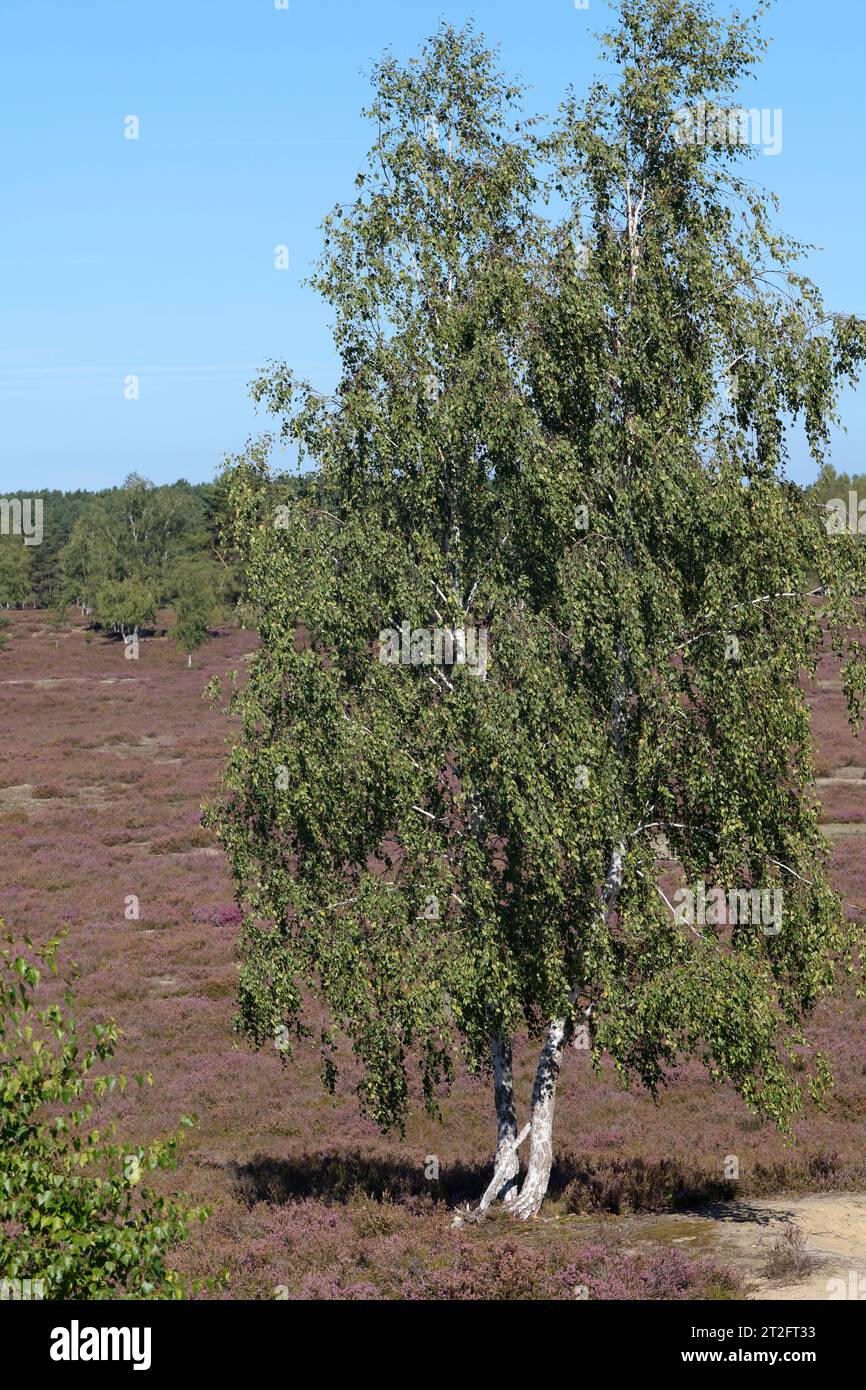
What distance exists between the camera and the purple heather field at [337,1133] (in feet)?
57.6

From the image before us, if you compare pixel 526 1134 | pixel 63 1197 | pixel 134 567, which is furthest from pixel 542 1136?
pixel 134 567

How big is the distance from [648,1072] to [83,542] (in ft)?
431

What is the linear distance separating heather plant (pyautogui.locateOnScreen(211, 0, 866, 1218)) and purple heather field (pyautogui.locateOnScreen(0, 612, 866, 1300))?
2.40 meters

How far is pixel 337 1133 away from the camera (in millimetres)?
26625

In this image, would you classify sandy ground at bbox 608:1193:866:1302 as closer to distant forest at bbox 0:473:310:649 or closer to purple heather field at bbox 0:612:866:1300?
purple heather field at bbox 0:612:866:1300

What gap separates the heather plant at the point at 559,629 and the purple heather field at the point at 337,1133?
2397mm

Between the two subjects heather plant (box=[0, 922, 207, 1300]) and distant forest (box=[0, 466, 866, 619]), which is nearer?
heather plant (box=[0, 922, 207, 1300])

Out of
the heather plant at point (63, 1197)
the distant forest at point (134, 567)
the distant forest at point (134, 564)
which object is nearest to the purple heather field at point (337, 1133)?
the heather plant at point (63, 1197)

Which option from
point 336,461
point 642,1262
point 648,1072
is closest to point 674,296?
point 336,461

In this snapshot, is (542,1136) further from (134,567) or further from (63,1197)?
(134,567)

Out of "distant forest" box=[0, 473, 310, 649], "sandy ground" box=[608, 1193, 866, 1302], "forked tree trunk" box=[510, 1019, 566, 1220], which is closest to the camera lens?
"sandy ground" box=[608, 1193, 866, 1302]

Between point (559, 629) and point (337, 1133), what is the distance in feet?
43.0

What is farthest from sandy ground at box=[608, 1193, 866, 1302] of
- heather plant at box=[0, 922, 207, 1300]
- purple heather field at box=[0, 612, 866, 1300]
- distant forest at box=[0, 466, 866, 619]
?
distant forest at box=[0, 466, 866, 619]

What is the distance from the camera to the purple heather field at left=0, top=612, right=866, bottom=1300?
17.6 metres
